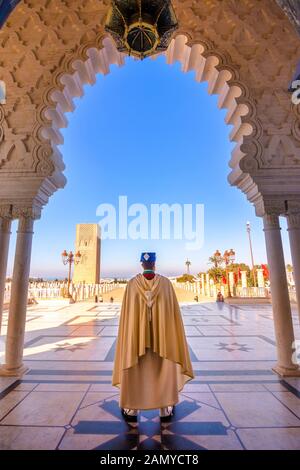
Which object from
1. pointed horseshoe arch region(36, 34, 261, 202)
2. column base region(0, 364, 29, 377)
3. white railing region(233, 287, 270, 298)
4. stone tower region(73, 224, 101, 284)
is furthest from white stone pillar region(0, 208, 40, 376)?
stone tower region(73, 224, 101, 284)

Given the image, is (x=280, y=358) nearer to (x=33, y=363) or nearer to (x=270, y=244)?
(x=270, y=244)

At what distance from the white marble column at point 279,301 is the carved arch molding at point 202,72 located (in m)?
0.34

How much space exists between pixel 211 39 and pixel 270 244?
3455 millimetres

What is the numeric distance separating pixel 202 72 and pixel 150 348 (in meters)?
4.52

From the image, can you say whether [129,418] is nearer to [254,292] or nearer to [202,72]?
[202,72]

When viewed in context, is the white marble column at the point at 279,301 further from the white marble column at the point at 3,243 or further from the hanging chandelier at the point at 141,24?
the white marble column at the point at 3,243

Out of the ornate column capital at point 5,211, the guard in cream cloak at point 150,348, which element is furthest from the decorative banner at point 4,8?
the guard in cream cloak at point 150,348

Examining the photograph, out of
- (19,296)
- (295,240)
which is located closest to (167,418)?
(19,296)

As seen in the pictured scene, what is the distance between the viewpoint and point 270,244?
3602 mm

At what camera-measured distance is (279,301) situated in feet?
11.2

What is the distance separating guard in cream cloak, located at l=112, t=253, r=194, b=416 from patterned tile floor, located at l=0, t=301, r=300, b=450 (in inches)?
9.7

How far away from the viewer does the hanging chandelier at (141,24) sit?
2.44 metres
